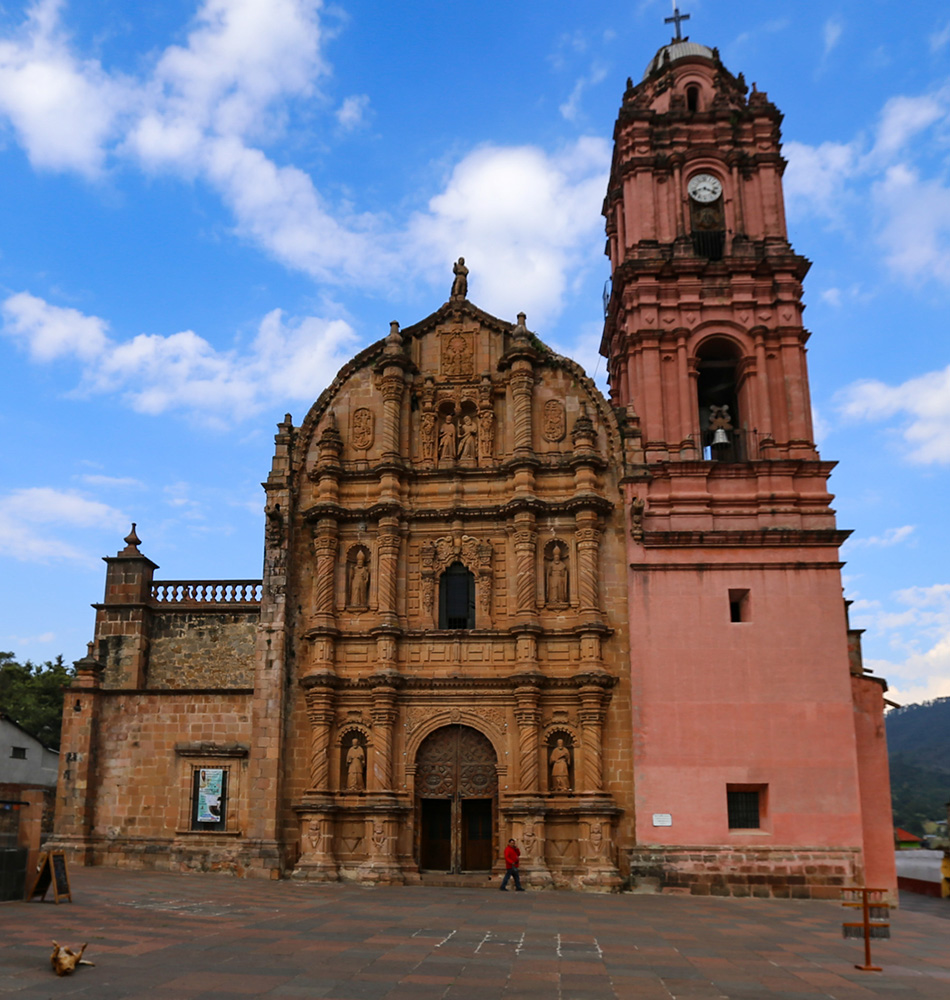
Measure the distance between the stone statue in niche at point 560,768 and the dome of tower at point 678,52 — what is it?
21196mm

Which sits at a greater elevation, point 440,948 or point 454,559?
point 454,559

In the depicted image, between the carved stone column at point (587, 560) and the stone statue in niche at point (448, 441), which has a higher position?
the stone statue in niche at point (448, 441)

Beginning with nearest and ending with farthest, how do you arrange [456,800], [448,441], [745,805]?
[745,805]
[456,800]
[448,441]

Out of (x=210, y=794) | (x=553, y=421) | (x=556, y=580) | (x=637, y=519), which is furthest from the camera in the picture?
(x=553, y=421)

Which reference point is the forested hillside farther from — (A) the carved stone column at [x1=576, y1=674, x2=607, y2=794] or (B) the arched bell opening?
(A) the carved stone column at [x1=576, y1=674, x2=607, y2=794]

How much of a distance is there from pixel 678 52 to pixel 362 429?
16123 millimetres

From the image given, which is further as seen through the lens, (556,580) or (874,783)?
(556,580)

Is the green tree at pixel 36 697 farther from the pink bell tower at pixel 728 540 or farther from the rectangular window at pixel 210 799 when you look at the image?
the pink bell tower at pixel 728 540

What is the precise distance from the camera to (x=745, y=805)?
22.3 meters

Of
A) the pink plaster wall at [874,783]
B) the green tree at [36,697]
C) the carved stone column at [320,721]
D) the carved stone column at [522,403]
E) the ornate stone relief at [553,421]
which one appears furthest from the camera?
the green tree at [36,697]

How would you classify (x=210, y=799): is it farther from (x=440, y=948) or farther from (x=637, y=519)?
(x=637, y=519)

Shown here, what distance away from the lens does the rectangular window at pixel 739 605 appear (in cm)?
2345

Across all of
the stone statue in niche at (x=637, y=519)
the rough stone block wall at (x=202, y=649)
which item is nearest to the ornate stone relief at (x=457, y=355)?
the stone statue in niche at (x=637, y=519)

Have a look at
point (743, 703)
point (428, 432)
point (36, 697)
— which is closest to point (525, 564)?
point (428, 432)
